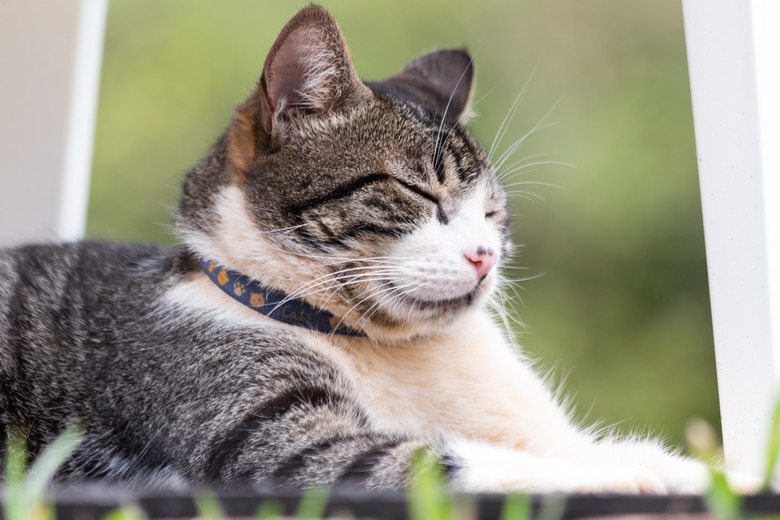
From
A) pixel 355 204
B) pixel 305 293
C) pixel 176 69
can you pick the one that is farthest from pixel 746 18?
pixel 176 69

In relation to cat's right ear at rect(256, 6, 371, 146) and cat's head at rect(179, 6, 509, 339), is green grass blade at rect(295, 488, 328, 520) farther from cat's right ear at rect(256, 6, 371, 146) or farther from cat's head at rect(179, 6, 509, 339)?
cat's right ear at rect(256, 6, 371, 146)

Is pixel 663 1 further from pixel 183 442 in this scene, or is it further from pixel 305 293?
pixel 183 442

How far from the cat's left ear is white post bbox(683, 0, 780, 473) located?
1.89 feet

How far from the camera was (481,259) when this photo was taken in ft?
4.15

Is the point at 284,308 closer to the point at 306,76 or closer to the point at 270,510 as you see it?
the point at 306,76

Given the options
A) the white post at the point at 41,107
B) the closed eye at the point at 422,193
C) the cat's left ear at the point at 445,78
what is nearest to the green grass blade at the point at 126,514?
the closed eye at the point at 422,193

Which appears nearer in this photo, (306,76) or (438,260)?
(438,260)

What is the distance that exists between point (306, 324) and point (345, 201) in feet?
0.75

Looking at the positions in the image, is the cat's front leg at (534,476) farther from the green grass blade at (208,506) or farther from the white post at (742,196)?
the green grass blade at (208,506)

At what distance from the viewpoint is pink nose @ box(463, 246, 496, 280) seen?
4.13 ft

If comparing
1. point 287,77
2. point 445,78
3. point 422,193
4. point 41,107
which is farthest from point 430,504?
point 41,107

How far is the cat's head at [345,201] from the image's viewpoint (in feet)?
4.18

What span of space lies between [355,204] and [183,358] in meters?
0.40

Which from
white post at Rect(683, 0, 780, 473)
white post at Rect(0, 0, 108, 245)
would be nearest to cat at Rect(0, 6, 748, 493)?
white post at Rect(683, 0, 780, 473)
